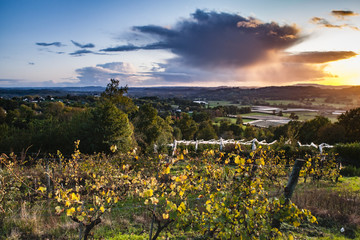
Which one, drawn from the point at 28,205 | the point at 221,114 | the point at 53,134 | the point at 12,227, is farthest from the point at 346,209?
the point at 221,114

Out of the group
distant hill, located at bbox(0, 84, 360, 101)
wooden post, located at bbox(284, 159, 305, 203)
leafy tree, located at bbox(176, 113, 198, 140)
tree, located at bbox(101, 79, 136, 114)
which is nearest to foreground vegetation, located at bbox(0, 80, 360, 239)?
wooden post, located at bbox(284, 159, 305, 203)

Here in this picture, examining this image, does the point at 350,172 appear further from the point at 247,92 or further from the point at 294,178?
the point at 247,92

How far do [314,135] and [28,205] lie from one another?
107 feet

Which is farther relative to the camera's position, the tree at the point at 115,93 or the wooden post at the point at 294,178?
the tree at the point at 115,93

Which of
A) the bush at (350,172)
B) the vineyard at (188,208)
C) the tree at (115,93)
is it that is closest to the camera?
the vineyard at (188,208)

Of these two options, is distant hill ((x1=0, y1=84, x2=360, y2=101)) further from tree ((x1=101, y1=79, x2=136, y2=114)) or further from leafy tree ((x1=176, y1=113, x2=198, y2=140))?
tree ((x1=101, y1=79, x2=136, y2=114))

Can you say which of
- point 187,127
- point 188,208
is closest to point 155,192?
point 188,208

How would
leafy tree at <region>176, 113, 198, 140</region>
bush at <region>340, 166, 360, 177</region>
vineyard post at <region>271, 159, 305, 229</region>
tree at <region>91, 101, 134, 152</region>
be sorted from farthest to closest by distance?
leafy tree at <region>176, 113, 198, 140</region>, tree at <region>91, 101, 134, 152</region>, bush at <region>340, 166, 360, 177</region>, vineyard post at <region>271, 159, 305, 229</region>

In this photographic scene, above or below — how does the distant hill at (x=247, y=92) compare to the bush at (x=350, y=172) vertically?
above

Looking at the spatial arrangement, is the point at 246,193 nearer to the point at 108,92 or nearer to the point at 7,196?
the point at 7,196

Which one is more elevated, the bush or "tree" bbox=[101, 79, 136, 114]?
"tree" bbox=[101, 79, 136, 114]

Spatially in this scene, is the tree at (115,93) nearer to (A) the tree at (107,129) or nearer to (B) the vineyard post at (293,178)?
(A) the tree at (107,129)

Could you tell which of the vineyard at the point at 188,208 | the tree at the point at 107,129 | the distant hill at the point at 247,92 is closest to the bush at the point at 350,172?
the vineyard at the point at 188,208

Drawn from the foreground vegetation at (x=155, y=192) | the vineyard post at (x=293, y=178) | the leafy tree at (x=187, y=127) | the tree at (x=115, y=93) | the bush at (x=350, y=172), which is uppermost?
the tree at (x=115, y=93)
